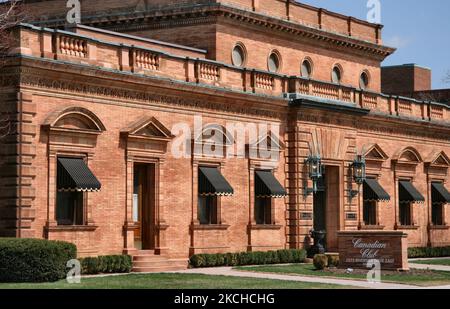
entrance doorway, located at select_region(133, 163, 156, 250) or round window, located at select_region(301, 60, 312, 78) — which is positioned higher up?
round window, located at select_region(301, 60, 312, 78)

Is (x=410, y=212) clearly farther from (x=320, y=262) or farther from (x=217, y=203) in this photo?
(x=320, y=262)

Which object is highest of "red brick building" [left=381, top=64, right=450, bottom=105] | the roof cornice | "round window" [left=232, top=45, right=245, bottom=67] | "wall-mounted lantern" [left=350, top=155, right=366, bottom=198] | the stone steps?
"red brick building" [left=381, top=64, right=450, bottom=105]

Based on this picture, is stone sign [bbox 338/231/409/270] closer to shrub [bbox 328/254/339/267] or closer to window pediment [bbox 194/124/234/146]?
shrub [bbox 328/254/339/267]

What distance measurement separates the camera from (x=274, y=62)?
54375 millimetres

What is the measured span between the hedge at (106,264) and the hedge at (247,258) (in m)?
4.00

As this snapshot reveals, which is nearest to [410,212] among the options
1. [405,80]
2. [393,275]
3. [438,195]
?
[438,195]

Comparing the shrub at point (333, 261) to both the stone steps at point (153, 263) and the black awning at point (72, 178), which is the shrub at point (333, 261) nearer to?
the stone steps at point (153, 263)

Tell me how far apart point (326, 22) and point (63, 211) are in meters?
24.5

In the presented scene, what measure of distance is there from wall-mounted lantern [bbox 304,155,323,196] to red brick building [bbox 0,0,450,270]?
0.15 meters

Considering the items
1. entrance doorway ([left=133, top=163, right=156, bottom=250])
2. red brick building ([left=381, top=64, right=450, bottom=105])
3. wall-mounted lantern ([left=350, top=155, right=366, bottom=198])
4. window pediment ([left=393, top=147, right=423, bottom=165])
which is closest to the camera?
entrance doorway ([left=133, top=163, right=156, bottom=250])

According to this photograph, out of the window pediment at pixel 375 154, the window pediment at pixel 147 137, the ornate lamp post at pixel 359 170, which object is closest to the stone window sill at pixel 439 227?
the window pediment at pixel 375 154

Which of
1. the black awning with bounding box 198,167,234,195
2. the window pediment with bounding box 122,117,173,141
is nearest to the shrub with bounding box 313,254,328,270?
the black awning with bounding box 198,167,234,195

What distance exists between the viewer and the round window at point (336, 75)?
2306 inches

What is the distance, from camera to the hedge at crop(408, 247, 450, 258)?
55.4 m
